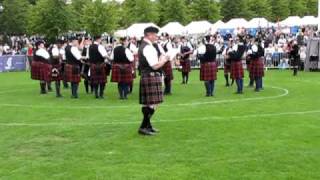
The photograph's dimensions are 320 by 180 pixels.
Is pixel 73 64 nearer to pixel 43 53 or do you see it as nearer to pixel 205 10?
pixel 43 53

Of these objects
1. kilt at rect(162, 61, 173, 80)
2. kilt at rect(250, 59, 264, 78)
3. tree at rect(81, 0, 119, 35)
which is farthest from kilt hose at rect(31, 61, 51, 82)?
tree at rect(81, 0, 119, 35)

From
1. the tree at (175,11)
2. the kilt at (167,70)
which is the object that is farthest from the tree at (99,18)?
the kilt at (167,70)

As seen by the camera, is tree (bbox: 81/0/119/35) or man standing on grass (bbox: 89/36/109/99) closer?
man standing on grass (bbox: 89/36/109/99)

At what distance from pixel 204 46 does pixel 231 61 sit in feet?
4.84

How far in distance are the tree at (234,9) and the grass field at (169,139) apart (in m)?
39.1

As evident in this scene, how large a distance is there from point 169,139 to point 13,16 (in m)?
41.0

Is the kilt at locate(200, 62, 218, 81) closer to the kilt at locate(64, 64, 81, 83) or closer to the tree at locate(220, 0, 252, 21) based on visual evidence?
the kilt at locate(64, 64, 81, 83)

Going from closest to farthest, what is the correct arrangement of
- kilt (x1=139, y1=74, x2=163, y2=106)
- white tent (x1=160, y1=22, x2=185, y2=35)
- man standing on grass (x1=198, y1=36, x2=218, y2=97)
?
kilt (x1=139, y1=74, x2=163, y2=106) → man standing on grass (x1=198, y1=36, x2=218, y2=97) → white tent (x1=160, y1=22, x2=185, y2=35)

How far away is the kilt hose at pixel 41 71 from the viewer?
17094 mm

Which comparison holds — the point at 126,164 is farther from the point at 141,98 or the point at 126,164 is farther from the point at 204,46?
the point at 204,46

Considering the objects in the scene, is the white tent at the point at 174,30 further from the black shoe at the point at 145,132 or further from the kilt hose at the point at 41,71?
the black shoe at the point at 145,132

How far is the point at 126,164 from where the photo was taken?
7.30 meters

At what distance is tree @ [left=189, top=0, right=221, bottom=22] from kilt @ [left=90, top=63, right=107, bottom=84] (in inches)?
1415

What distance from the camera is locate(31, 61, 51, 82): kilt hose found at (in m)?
17.1
